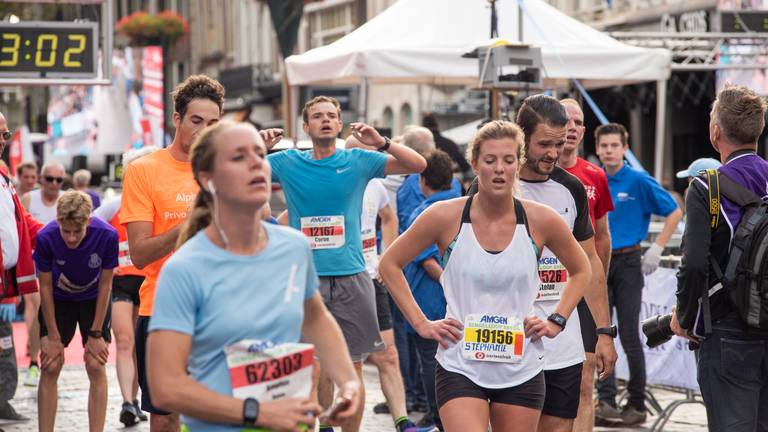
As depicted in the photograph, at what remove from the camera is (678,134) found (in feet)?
95.6

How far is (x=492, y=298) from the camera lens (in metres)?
5.71

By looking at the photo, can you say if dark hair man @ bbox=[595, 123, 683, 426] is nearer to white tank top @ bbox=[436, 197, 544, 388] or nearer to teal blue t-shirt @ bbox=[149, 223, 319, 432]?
white tank top @ bbox=[436, 197, 544, 388]

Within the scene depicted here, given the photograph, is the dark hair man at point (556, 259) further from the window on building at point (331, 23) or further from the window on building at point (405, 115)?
the window on building at point (331, 23)

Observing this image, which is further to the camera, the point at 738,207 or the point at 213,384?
the point at 738,207

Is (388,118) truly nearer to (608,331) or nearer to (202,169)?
(608,331)

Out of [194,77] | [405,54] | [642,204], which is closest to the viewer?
[194,77]

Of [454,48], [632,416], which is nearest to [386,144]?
[632,416]

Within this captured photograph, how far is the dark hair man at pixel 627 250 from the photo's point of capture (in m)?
10.4

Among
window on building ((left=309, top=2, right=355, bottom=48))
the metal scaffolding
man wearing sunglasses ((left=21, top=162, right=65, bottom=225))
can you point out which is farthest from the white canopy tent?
window on building ((left=309, top=2, right=355, bottom=48))

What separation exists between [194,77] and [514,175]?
169cm

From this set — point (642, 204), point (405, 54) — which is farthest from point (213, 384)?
point (405, 54)

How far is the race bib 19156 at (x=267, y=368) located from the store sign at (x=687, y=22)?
22.6 meters

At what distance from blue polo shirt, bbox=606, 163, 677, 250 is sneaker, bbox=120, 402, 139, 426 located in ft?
11.7

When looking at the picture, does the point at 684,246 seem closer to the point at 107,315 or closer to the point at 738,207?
the point at 738,207
